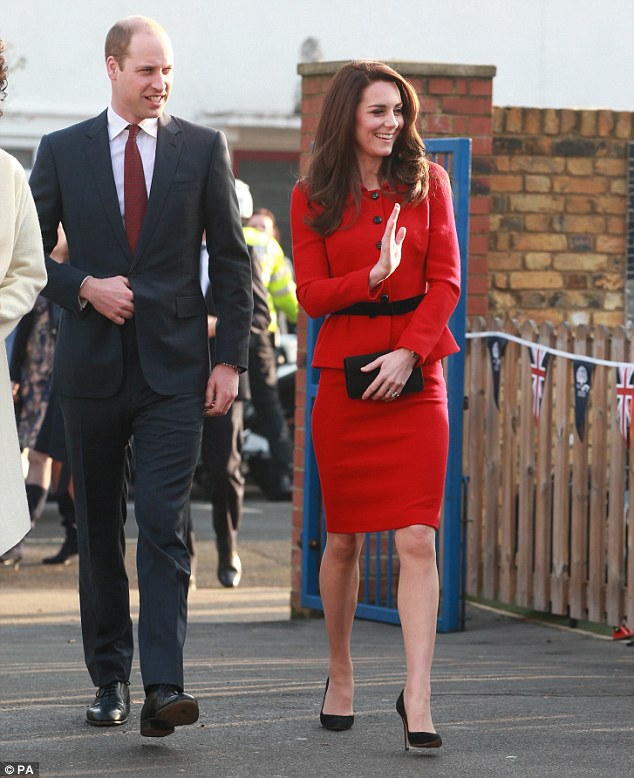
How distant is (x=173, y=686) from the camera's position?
4.54 meters

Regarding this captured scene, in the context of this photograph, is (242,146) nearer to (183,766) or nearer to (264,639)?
(264,639)

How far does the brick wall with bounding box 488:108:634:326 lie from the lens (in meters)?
8.64

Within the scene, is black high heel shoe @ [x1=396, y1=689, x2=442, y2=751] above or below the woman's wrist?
below

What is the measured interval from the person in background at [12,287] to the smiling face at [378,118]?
3.50ft

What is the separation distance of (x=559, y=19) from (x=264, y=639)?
15.2 meters

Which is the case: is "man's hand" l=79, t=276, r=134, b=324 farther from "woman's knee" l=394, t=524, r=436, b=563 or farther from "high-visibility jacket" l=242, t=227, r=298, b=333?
"high-visibility jacket" l=242, t=227, r=298, b=333

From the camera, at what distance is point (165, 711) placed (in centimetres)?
445

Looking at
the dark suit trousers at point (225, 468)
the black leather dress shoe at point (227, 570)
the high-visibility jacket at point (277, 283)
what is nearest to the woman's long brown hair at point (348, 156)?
the dark suit trousers at point (225, 468)

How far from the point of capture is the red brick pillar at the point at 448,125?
7492 millimetres

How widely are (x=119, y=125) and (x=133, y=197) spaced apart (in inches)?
9.2

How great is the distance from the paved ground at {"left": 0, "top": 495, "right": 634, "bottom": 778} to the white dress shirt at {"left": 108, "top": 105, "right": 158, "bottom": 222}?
5.46ft

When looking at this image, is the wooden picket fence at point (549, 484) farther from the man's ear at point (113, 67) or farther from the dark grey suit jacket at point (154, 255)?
the man's ear at point (113, 67)

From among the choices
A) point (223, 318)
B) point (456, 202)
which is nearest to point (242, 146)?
point (456, 202)

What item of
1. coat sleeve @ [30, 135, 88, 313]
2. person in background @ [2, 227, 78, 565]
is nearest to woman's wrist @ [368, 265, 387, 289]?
coat sleeve @ [30, 135, 88, 313]
